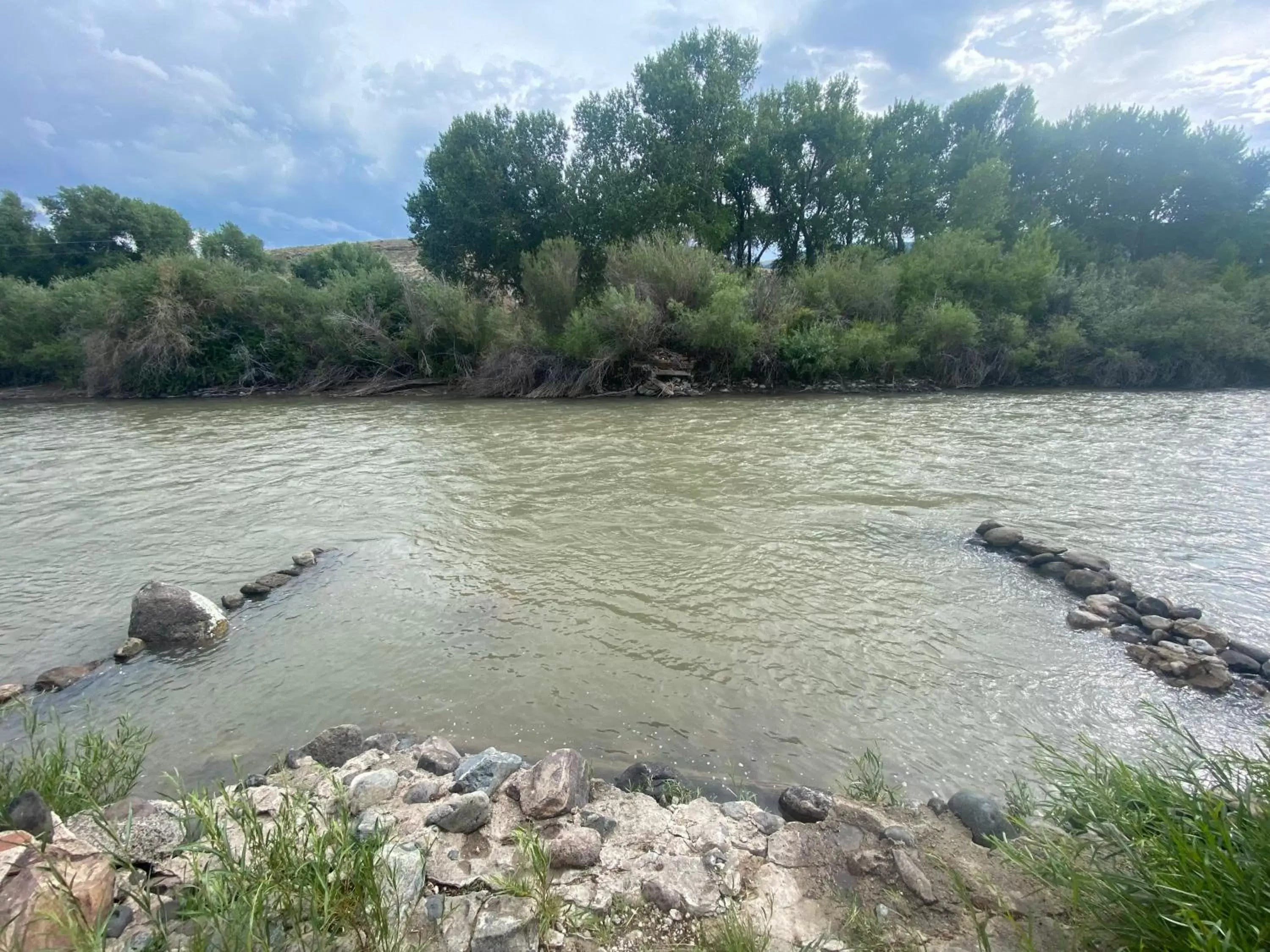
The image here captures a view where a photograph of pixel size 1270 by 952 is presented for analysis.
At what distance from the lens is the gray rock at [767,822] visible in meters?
2.96

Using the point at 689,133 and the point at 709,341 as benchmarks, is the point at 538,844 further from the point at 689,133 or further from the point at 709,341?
the point at 689,133

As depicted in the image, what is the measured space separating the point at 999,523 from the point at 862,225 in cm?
3238

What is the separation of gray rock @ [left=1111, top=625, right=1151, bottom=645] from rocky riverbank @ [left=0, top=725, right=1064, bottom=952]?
296cm

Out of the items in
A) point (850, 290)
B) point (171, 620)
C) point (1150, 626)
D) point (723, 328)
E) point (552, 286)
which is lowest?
point (171, 620)

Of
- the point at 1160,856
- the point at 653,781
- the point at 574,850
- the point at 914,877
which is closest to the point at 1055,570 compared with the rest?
the point at 914,877

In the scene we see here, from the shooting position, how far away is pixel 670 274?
2264 cm

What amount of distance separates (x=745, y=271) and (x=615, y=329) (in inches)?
293

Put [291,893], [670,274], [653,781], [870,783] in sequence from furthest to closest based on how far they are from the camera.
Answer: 1. [670,274]
2. [653,781]
3. [870,783]
4. [291,893]

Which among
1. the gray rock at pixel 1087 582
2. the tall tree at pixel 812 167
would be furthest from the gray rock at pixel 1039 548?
the tall tree at pixel 812 167

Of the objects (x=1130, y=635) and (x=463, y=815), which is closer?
(x=463, y=815)

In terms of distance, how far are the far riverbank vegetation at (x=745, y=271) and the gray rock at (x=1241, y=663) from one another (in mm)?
18064

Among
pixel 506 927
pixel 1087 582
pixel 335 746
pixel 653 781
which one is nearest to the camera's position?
pixel 506 927

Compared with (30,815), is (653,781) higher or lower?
lower

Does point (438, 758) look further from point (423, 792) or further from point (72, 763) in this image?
point (72, 763)
